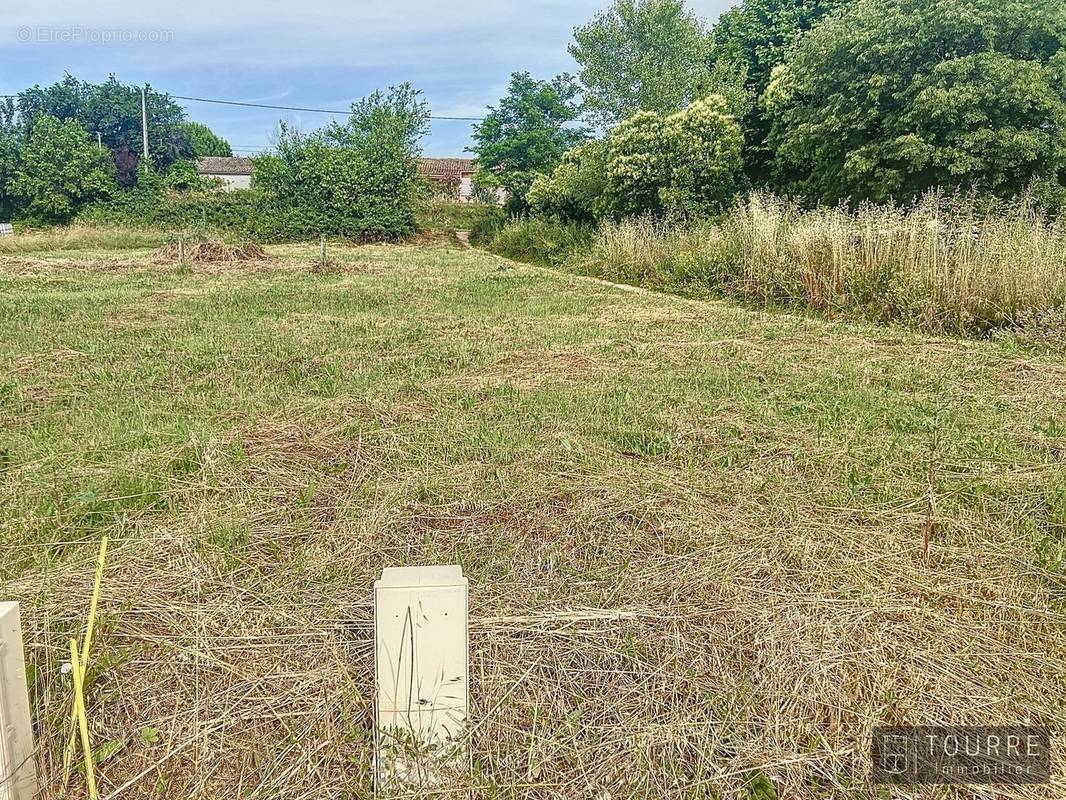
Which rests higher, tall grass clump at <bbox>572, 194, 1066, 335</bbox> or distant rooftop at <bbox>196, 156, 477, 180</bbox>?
distant rooftop at <bbox>196, 156, 477, 180</bbox>

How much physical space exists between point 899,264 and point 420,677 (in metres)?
6.96

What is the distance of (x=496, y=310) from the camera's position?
739cm

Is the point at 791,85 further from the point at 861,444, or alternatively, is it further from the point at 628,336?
the point at 861,444

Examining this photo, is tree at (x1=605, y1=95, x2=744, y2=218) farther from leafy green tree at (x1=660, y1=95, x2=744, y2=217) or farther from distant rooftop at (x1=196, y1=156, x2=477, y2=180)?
distant rooftop at (x1=196, y1=156, x2=477, y2=180)

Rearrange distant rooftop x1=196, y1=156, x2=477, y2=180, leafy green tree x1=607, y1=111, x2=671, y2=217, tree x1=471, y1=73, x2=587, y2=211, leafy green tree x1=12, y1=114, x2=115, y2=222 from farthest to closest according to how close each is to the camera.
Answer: distant rooftop x1=196, y1=156, x2=477, y2=180 < tree x1=471, y1=73, x2=587, y2=211 < leafy green tree x1=12, y1=114, x2=115, y2=222 < leafy green tree x1=607, y1=111, x2=671, y2=217

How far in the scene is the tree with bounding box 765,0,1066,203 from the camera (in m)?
10.4

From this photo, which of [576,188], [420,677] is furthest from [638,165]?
[420,677]

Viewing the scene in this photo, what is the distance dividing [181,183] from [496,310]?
20238mm

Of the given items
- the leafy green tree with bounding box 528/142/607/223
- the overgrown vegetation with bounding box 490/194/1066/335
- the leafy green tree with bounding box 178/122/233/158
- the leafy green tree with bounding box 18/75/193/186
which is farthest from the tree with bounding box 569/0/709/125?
the leafy green tree with bounding box 178/122/233/158

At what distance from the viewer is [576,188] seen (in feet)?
57.2

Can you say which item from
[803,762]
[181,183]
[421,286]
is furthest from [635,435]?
[181,183]

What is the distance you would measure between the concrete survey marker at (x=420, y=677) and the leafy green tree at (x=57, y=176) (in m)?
26.7

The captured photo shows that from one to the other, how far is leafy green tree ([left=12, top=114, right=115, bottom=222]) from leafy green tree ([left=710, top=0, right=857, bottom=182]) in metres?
19.8

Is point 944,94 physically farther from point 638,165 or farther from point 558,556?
point 558,556
